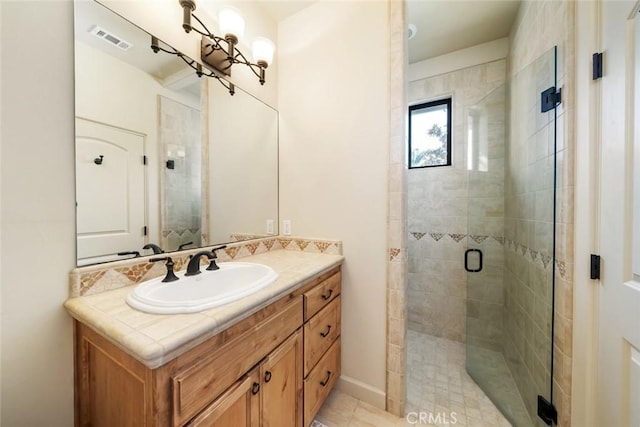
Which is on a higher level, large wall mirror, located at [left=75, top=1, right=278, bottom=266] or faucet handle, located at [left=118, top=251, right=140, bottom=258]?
large wall mirror, located at [left=75, top=1, right=278, bottom=266]

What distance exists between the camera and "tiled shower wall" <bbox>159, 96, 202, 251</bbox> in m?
1.16

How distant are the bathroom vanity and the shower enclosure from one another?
1278 mm

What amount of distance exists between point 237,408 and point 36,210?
951 millimetres

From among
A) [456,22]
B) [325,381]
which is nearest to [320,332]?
[325,381]

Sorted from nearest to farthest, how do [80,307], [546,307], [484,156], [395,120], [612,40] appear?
1. [80,307]
2. [612,40]
3. [546,307]
4. [395,120]
5. [484,156]

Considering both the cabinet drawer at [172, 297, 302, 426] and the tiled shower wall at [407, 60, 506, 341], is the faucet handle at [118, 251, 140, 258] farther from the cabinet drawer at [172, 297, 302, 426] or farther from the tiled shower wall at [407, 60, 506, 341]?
the tiled shower wall at [407, 60, 506, 341]

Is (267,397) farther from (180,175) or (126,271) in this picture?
(180,175)

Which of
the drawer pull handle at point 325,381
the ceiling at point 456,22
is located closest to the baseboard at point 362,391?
the drawer pull handle at point 325,381

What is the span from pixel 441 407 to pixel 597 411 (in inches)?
29.0

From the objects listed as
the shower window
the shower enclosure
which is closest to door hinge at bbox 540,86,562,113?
the shower enclosure

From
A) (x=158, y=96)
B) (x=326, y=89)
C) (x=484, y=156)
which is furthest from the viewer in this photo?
(x=484, y=156)

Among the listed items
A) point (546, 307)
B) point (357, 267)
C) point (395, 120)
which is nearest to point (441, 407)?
point (546, 307)

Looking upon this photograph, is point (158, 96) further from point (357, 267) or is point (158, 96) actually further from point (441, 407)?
point (441, 407)

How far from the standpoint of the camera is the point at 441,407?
1.43 metres
